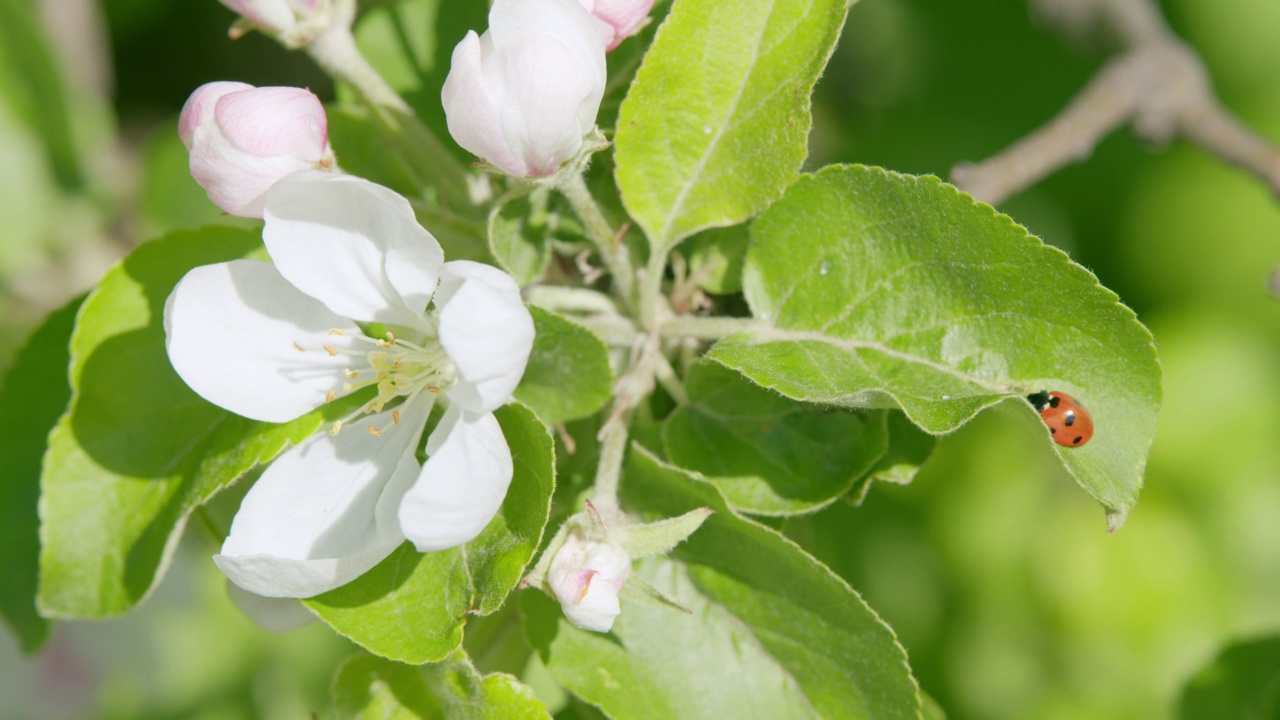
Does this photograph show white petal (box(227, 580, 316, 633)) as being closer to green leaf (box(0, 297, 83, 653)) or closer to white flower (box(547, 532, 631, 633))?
green leaf (box(0, 297, 83, 653))

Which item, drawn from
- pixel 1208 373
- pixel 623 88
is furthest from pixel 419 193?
pixel 1208 373

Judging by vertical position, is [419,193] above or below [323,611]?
above

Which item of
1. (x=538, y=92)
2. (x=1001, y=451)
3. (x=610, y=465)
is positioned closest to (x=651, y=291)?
(x=610, y=465)

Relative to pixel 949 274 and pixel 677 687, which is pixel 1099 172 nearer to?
pixel 949 274

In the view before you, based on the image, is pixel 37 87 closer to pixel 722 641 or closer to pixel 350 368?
pixel 350 368

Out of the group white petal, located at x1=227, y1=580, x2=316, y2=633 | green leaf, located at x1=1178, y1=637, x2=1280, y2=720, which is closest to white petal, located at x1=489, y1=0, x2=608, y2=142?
white petal, located at x1=227, y1=580, x2=316, y2=633

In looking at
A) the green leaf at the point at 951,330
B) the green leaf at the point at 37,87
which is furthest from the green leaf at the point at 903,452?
the green leaf at the point at 37,87
